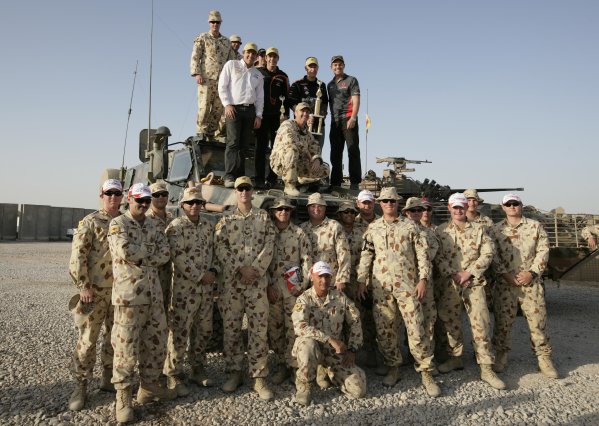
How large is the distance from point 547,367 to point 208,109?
19.1ft

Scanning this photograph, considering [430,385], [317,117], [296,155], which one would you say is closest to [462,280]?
[430,385]

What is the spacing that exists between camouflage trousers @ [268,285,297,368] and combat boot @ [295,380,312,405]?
0.37 meters

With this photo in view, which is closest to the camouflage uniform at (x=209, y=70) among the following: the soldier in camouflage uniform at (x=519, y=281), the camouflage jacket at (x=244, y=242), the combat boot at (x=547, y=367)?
the camouflage jacket at (x=244, y=242)

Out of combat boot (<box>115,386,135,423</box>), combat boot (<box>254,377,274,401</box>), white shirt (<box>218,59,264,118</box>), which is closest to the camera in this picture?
combat boot (<box>115,386,135,423</box>)

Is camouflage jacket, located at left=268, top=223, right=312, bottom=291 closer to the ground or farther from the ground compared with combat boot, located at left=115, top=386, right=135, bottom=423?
farther from the ground

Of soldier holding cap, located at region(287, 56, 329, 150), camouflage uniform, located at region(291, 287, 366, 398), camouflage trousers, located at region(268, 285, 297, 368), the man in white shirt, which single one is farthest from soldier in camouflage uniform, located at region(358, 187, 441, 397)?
soldier holding cap, located at region(287, 56, 329, 150)

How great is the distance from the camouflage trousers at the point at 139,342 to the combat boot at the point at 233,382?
58 cm

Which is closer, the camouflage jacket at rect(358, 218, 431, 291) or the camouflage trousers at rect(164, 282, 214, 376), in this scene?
the camouflage trousers at rect(164, 282, 214, 376)

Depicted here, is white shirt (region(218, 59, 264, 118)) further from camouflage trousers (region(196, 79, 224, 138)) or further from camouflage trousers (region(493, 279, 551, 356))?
camouflage trousers (region(493, 279, 551, 356))

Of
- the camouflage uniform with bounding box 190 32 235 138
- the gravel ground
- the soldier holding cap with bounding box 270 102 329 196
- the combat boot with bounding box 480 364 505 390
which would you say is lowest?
the gravel ground

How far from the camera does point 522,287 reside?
4781mm

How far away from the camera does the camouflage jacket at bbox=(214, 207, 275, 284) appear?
172 inches

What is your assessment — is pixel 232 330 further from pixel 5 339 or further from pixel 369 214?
pixel 5 339

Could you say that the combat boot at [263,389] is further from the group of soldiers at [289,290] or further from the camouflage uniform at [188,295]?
the camouflage uniform at [188,295]
